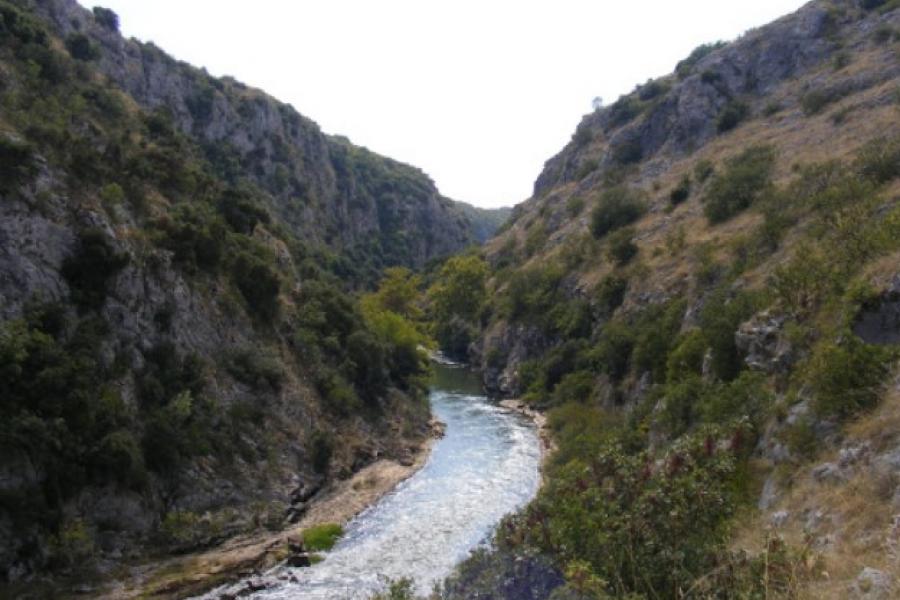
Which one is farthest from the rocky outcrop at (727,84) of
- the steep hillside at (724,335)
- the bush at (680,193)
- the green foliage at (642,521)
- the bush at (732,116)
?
the green foliage at (642,521)

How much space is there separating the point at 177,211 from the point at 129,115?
52.8 feet

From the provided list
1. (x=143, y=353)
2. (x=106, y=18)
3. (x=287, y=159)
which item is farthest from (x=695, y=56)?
(x=143, y=353)

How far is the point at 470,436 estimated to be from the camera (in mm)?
50031

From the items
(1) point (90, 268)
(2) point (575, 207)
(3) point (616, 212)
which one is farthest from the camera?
(2) point (575, 207)

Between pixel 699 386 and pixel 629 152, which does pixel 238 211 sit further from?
pixel 629 152

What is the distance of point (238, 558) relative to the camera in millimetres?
26734

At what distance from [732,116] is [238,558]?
80283 millimetres

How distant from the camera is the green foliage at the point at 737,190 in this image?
54688 mm

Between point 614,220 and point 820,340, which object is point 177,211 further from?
point 614,220

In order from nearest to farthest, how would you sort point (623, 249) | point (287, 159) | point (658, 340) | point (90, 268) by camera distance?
1. point (90, 268)
2. point (658, 340)
3. point (623, 249)
4. point (287, 159)

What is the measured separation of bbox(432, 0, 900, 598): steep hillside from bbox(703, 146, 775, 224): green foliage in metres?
0.25

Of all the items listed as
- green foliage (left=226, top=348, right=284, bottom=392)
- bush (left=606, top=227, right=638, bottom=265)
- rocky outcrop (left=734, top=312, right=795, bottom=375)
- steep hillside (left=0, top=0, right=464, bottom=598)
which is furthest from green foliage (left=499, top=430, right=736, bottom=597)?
bush (left=606, top=227, right=638, bottom=265)

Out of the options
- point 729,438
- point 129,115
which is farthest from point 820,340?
point 129,115

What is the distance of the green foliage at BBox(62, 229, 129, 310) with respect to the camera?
92.4 feet
